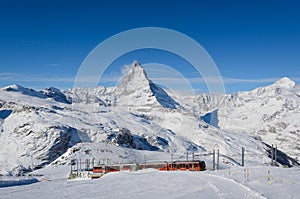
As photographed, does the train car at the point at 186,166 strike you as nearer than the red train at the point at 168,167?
Yes

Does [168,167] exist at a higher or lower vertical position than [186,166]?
lower

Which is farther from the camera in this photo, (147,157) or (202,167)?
(147,157)

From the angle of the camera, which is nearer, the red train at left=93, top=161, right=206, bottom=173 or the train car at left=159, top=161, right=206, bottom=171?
the train car at left=159, top=161, right=206, bottom=171

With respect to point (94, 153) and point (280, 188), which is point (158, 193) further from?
point (94, 153)

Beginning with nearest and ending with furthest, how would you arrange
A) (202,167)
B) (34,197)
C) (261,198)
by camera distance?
(261,198) → (34,197) → (202,167)

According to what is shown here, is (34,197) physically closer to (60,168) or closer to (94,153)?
(60,168)

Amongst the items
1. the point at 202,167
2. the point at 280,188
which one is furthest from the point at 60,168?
the point at 280,188

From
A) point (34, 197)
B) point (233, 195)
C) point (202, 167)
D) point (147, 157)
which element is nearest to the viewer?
point (233, 195)

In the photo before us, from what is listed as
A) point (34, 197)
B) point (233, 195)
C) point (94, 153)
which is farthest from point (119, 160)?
point (233, 195)

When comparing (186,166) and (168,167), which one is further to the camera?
(168,167)
